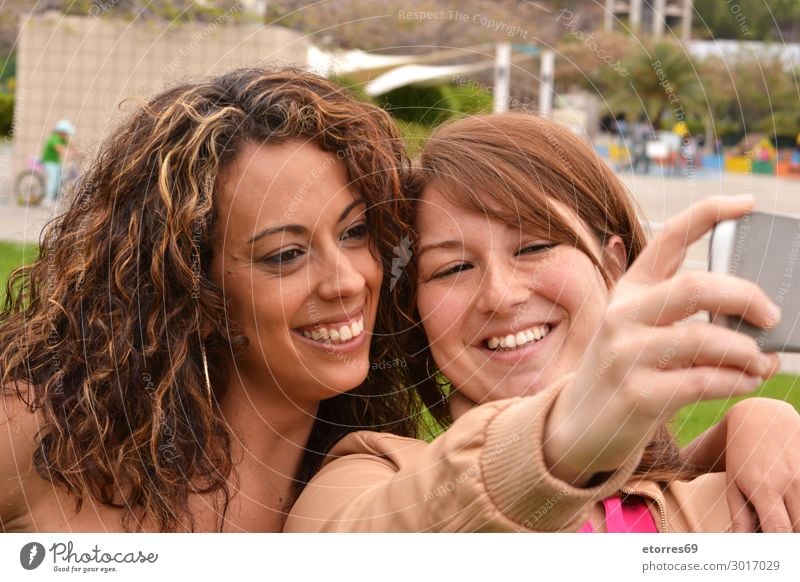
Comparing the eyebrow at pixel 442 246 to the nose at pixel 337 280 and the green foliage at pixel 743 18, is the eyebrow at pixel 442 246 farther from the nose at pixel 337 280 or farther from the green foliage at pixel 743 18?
the green foliage at pixel 743 18

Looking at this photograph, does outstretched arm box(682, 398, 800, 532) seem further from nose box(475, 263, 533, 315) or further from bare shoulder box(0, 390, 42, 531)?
bare shoulder box(0, 390, 42, 531)

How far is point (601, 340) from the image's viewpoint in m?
0.67

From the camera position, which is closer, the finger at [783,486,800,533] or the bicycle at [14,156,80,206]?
the finger at [783,486,800,533]

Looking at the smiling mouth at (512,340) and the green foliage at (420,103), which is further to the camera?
the green foliage at (420,103)

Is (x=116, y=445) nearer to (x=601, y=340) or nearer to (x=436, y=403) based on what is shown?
(x=436, y=403)

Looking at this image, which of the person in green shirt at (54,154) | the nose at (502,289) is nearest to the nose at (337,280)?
the nose at (502,289)

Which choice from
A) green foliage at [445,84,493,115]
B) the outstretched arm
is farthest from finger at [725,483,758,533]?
green foliage at [445,84,493,115]

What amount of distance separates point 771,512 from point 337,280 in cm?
48

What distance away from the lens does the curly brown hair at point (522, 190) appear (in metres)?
1.08

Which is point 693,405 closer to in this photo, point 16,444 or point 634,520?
point 634,520

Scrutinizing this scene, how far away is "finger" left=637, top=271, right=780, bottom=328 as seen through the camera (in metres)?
0.65

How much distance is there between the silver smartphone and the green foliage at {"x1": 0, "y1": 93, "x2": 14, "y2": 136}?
183 cm

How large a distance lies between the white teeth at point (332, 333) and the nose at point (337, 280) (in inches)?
1.3

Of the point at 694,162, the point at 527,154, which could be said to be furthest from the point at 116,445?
the point at 694,162
